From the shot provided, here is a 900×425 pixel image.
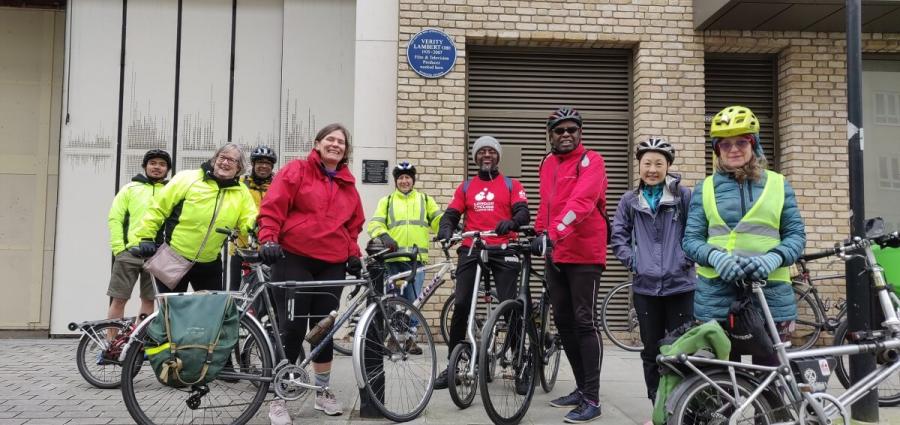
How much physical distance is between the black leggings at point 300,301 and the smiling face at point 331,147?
695 mm

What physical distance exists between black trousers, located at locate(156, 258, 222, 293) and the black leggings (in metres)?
1.24

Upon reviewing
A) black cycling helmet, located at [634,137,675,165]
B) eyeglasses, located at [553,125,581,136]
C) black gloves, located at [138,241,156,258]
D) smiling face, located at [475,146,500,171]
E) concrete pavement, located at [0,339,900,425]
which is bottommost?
concrete pavement, located at [0,339,900,425]

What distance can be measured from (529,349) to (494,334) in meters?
0.46

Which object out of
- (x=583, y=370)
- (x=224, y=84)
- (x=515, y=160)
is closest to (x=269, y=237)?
(x=583, y=370)

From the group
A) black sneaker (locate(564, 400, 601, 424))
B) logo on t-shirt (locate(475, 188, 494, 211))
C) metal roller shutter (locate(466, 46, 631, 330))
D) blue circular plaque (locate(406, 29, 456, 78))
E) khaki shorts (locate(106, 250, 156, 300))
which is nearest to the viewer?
black sneaker (locate(564, 400, 601, 424))

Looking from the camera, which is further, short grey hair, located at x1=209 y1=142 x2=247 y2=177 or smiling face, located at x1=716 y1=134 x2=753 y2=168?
short grey hair, located at x1=209 y1=142 x2=247 y2=177

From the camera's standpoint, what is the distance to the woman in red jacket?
4.41m

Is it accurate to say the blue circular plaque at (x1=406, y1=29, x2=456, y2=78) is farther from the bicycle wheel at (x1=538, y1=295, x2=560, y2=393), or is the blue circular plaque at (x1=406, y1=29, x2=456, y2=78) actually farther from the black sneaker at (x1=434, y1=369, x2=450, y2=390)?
the black sneaker at (x1=434, y1=369, x2=450, y2=390)

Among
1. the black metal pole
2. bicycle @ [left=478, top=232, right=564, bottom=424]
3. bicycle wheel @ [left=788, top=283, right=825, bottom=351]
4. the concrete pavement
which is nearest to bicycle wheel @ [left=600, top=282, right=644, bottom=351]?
the concrete pavement

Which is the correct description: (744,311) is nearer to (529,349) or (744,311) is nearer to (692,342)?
(692,342)

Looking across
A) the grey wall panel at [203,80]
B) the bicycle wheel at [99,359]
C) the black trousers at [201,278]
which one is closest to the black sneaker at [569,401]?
the black trousers at [201,278]

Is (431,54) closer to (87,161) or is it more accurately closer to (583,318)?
(583,318)

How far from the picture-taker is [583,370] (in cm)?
475

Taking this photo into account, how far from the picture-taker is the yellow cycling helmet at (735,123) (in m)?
3.59
